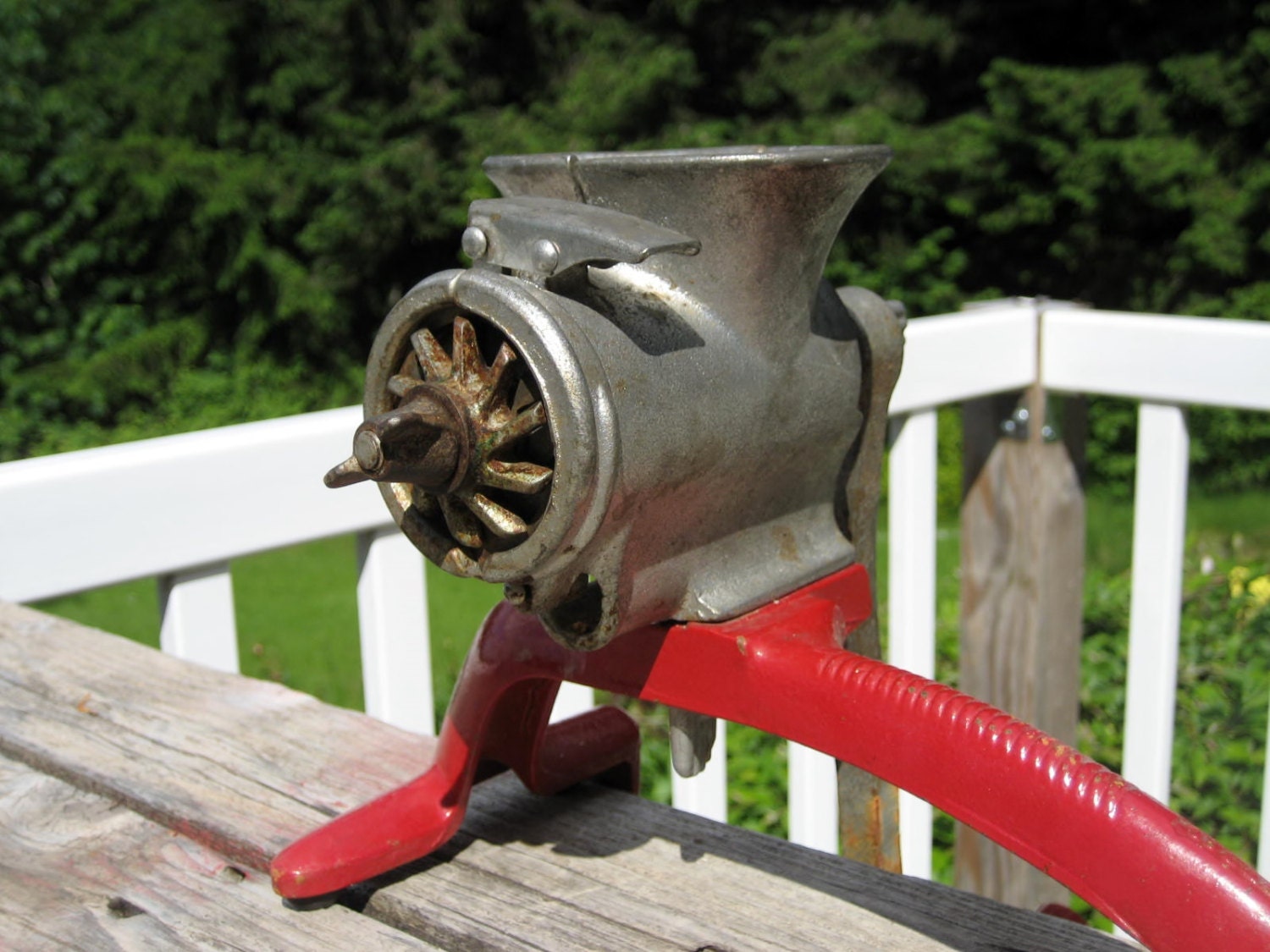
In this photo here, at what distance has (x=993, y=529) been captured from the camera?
1.92 metres

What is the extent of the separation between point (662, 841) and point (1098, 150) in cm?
511

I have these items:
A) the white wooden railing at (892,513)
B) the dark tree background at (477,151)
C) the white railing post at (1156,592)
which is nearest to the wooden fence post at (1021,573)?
the white wooden railing at (892,513)

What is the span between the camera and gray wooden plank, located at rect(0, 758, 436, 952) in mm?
755

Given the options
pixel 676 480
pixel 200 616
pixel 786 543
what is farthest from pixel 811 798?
pixel 676 480

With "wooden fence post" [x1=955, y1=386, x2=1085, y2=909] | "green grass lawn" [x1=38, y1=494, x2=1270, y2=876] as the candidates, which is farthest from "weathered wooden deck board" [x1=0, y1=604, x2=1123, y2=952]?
"wooden fence post" [x1=955, y1=386, x2=1085, y2=909]

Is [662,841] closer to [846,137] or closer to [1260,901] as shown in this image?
[1260,901]

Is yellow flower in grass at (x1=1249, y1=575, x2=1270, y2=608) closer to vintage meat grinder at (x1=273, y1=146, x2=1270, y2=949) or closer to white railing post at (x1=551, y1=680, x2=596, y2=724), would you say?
white railing post at (x1=551, y1=680, x2=596, y2=724)

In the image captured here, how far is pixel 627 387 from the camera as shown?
651mm

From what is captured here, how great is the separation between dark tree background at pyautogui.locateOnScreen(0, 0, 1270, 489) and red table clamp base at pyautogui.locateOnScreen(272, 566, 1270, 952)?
16.2 feet

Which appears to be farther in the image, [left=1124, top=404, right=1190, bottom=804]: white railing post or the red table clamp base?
[left=1124, top=404, right=1190, bottom=804]: white railing post

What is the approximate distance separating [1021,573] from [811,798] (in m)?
0.49

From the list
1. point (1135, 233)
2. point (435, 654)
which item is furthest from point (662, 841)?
point (1135, 233)

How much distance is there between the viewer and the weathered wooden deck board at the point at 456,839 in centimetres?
75

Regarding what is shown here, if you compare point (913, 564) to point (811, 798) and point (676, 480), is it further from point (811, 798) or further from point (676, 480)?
point (676, 480)
